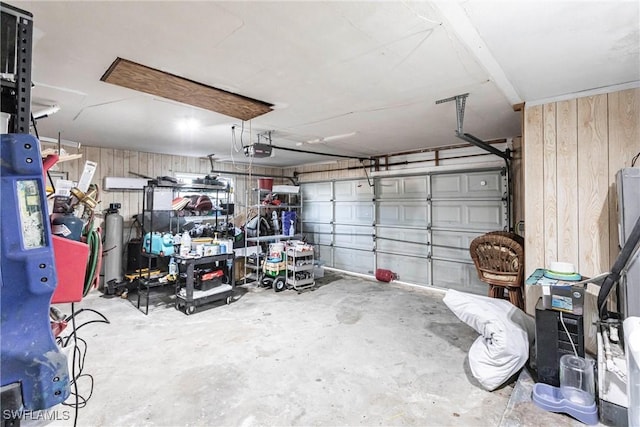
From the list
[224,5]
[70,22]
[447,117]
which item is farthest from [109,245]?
[447,117]

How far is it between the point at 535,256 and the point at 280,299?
11.1 feet

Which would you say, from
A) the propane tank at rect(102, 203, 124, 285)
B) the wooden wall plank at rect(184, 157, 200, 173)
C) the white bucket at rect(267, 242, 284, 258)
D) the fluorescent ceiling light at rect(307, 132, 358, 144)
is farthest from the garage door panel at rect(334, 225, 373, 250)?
the propane tank at rect(102, 203, 124, 285)

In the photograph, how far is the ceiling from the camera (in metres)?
1.48

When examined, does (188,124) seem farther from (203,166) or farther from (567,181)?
(567,181)

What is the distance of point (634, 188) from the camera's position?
2.01 meters

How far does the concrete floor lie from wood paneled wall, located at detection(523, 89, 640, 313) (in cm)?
118

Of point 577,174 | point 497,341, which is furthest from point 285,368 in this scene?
point 577,174

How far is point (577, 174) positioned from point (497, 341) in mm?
1570

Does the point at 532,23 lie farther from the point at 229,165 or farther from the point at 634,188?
the point at 229,165

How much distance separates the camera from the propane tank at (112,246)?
4.82m

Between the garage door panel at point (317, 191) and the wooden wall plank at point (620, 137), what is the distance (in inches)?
199

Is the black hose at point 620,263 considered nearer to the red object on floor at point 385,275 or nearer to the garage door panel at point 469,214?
the garage door panel at point 469,214

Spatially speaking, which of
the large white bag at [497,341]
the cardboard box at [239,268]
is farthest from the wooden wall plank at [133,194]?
the large white bag at [497,341]

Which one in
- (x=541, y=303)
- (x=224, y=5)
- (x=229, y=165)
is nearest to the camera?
(x=224, y=5)
